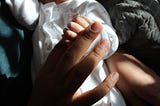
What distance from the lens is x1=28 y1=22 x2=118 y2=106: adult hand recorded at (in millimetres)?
550

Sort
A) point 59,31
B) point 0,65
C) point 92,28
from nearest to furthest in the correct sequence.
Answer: point 92,28
point 0,65
point 59,31

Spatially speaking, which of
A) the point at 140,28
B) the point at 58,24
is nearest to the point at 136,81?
the point at 140,28

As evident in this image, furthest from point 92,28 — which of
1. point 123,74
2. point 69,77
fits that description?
point 123,74

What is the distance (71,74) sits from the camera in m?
0.55

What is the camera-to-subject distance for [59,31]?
33.6 inches

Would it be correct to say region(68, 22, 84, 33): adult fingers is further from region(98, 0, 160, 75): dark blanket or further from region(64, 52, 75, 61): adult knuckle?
region(98, 0, 160, 75): dark blanket

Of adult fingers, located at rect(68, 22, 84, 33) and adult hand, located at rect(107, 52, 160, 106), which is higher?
adult fingers, located at rect(68, 22, 84, 33)

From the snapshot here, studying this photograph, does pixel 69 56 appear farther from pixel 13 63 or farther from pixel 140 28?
pixel 140 28

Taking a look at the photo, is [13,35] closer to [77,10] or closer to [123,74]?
[77,10]

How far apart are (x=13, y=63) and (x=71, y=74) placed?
0.28 metres

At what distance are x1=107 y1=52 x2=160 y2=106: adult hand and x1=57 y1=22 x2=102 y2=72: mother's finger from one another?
290 mm

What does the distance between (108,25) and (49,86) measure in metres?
0.34

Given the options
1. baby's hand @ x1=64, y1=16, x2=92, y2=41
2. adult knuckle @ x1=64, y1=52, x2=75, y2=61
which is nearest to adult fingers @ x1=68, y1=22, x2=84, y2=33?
baby's hand @ x1=64, y1=16, x2=92, y2=41

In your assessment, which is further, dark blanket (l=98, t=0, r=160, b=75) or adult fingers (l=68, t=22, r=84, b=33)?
dark blanket (l=98, t=0, r=160, b=75)
